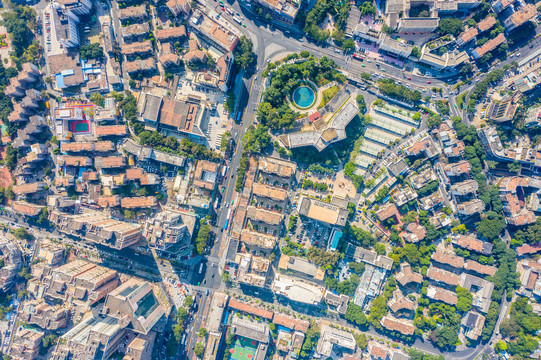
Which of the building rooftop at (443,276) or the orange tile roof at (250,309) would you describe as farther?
the orange tile roof at (250,309)

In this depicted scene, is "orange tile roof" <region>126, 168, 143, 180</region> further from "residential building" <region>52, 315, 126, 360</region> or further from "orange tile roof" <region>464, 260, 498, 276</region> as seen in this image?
"orange tile roof" <region>464, 260, 498, 276</region>

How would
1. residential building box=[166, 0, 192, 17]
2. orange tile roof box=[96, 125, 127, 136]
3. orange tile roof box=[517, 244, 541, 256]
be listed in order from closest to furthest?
residential building box=[166, 0, 192, 17], orange tile roof box=[517, 244, 541, 256], orange tile roof box=[96, 125, 127, 136]

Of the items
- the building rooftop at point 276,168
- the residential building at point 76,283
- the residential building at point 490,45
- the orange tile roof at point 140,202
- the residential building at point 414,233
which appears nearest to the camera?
the residential building at point 76,283

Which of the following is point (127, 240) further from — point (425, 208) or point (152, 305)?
point (425, 208)

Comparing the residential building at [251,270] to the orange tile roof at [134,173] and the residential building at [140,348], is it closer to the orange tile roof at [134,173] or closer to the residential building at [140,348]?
the residential building at [140,348]

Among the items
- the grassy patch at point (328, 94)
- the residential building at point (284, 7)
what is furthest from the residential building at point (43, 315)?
the residential building at point (284, 7)

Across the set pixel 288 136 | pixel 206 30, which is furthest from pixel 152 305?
pixel 206 30

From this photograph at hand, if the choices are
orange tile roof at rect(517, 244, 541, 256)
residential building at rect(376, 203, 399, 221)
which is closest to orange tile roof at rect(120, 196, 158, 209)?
residential building at rect(376, 203, 399, 221)

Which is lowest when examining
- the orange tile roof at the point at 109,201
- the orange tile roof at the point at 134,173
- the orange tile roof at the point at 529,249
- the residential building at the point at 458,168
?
the orange tile roof at the point at 109,201
